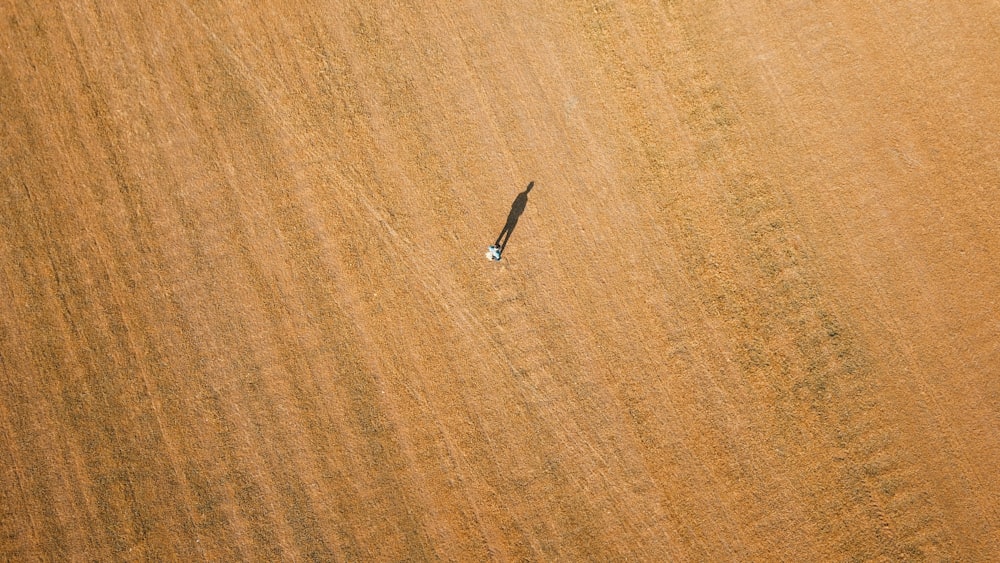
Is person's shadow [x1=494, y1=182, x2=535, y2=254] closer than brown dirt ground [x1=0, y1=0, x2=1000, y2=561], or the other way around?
brown dirt ground [x1=0, y1=0, x2=1000, y2=561]

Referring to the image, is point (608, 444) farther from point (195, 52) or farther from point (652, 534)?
point (195, 52)

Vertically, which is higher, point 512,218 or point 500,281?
point 512,218

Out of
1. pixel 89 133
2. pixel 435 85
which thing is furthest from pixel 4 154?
pixel 435 85

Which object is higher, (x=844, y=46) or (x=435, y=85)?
(x=844, y=46)

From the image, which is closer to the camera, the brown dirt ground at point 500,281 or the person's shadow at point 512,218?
the brown dirt ground at point 500,281
